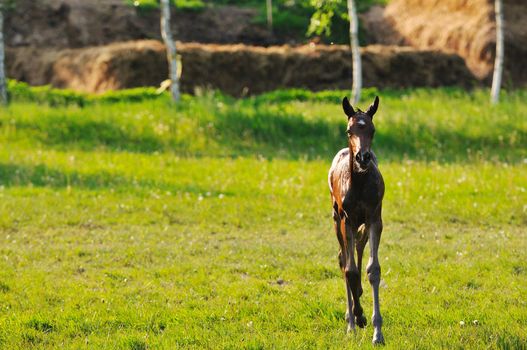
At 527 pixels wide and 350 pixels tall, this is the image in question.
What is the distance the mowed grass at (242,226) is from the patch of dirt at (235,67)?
6.46 metres

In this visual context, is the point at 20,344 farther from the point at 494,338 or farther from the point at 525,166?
the point at 525,166

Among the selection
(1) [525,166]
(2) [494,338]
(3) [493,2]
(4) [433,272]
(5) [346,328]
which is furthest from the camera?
(3) [493,2]

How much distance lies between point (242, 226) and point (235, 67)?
19.9 metres

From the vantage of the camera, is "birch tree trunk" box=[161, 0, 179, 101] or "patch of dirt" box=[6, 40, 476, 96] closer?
"birch tree trunk" box=[161, 0, 179, 101]

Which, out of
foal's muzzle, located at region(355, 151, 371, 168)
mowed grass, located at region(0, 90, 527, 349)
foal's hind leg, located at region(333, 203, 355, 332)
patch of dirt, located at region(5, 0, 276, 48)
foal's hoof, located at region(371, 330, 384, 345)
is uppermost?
patch of dirt, located at region(5, 0, 276, 48)

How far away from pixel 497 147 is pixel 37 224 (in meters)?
13.2

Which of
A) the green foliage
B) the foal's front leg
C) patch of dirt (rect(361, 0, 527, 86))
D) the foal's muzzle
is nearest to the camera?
the foal's muzzle

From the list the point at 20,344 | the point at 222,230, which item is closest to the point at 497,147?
the point at 222,230

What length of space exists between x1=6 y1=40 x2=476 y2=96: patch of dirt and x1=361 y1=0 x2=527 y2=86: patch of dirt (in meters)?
1.34

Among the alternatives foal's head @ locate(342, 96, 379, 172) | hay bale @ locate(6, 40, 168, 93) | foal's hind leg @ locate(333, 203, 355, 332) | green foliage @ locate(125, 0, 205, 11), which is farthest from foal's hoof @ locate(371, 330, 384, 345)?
green foliage @ locate(125, 0, 205, 11)

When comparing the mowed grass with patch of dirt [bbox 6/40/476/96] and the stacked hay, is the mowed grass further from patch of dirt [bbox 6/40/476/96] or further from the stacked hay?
patch of dirt [bbox 6/40/476/96]

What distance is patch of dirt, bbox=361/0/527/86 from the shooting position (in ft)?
116

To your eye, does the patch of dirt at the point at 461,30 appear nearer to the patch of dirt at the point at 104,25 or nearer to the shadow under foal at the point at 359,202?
the patch of dirt at the point at 104,25

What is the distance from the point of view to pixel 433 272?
10570mm
